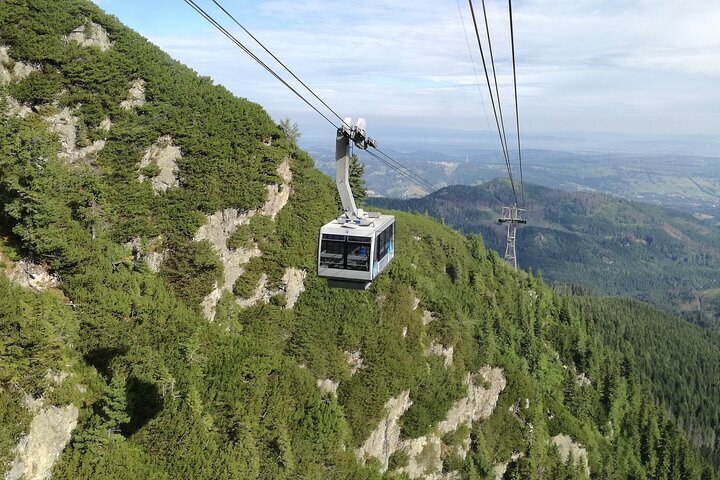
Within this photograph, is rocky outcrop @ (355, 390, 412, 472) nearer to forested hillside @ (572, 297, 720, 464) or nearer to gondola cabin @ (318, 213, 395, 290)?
gondola cabin @ (318, 213, 395, 290)

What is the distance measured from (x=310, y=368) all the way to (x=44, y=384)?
82.4ft

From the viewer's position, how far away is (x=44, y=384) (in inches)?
1070

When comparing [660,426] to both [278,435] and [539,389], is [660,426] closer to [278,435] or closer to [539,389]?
[539,389]

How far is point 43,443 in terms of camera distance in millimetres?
26688

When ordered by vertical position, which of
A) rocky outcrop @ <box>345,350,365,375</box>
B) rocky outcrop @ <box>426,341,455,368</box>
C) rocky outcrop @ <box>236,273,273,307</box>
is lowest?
rocky outcrop @ <box>426,341,455,368</box>

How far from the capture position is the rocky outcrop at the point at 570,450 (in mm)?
84438

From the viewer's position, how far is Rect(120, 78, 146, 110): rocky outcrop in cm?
5186

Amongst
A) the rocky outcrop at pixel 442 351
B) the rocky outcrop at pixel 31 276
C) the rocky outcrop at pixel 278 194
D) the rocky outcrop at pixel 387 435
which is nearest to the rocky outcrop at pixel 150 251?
the rocky outcrop at pixel 31 276

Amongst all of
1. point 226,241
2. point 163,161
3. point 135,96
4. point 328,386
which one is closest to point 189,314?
point 226,241

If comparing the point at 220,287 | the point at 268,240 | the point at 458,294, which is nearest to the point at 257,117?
the point at 268,240

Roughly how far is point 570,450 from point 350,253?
270ft

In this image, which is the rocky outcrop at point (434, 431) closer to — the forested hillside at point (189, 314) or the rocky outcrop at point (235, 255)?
the forested hillside at point (189, 314)

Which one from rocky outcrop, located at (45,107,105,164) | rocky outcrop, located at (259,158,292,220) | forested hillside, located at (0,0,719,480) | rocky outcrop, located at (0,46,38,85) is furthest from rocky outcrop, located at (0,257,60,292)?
rocky outcrop, located at (0,46,38,85)

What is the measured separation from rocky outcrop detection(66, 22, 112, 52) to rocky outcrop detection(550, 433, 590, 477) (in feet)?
300
